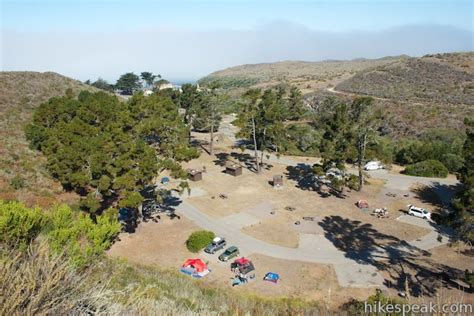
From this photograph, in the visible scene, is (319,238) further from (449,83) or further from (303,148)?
(449,83)

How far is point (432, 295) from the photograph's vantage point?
2712cm

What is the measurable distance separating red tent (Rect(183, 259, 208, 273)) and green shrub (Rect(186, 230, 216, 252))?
103 inches

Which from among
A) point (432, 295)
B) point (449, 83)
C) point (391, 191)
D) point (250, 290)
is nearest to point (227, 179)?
point (391, 191)

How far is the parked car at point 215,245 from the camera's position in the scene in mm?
34750

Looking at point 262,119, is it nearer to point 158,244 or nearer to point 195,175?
point 195,175

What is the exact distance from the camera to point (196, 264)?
31453mm

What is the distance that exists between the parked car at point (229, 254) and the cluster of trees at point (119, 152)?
877cm

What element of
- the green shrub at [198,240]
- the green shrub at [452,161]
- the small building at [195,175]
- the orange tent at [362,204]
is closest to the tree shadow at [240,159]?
the small building at [195,175]

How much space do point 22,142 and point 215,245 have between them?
1353 inches

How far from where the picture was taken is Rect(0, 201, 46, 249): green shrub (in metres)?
19.0

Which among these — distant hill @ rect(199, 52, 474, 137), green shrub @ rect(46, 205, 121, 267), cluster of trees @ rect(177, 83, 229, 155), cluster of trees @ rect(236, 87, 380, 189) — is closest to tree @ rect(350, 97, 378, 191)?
cluster of trees @ rect(236, 87, 380, 189)

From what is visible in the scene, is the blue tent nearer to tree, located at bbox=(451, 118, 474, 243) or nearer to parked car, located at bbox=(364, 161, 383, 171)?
tree, located at bbox=(451, 118, 474, 243)

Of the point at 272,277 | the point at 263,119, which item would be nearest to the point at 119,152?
the point at 272,277

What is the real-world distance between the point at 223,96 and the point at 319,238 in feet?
112
